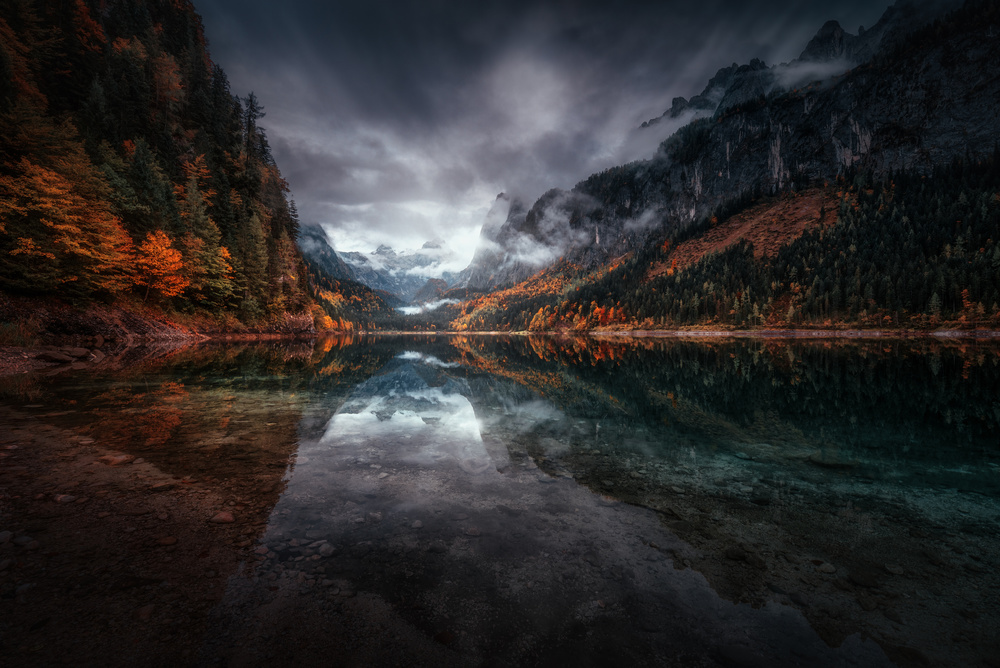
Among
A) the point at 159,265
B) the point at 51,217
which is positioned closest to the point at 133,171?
the point at 159,265

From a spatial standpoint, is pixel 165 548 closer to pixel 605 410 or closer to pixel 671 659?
pixel 671 659

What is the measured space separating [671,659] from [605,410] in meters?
11.3

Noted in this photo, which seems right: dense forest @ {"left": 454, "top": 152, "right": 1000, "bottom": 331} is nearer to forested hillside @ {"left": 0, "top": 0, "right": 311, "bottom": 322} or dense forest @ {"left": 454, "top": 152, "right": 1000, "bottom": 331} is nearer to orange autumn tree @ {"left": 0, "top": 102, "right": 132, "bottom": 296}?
forested hillside @ {"left": 0, "top": 0, "right": 311, "bottom": 322}

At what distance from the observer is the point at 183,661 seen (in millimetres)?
2891

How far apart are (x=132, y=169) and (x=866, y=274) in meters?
145

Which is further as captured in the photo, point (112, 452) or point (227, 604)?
point (112, 452)

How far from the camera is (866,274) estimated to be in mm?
94875

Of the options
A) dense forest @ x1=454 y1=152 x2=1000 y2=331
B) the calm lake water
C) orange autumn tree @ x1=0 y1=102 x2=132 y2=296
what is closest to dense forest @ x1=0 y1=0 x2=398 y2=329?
orange autumn tree @ x1=0 y1=102 x2=132 y2=296

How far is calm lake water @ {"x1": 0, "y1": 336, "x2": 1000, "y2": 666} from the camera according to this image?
3.29 metres

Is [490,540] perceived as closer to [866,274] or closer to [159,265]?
[159,265]

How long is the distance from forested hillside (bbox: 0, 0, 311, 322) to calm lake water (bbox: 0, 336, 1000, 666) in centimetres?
2676

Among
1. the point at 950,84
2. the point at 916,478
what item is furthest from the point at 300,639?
the point at 950,84

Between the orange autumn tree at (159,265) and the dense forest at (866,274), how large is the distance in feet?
400

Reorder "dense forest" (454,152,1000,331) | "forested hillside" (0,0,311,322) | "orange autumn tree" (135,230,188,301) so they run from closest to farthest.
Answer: "forested hillside" (0,0,311,322), "orange autumn tree" (135,230,188,301), "dense forest" (454,152,1000,331)
